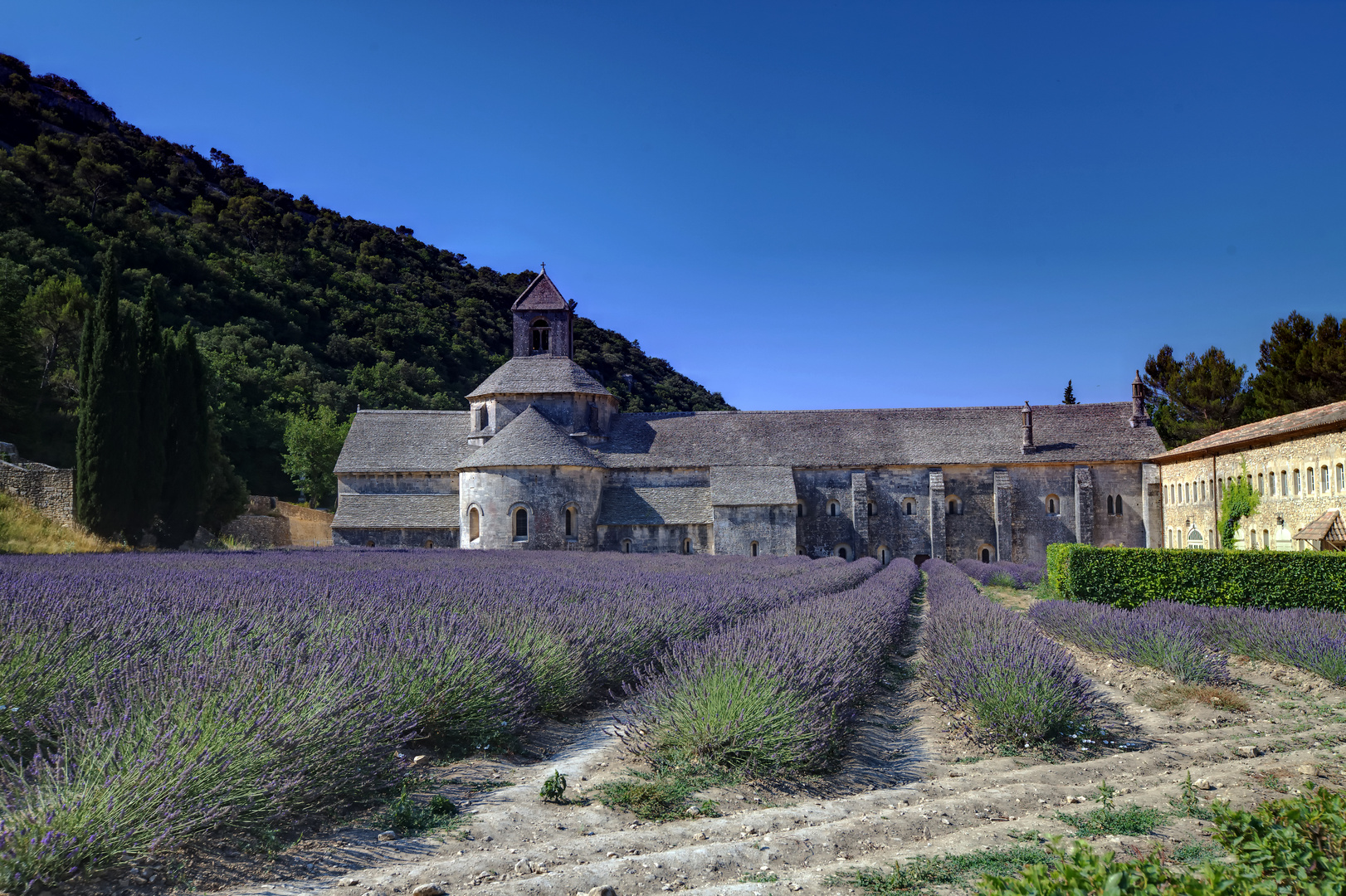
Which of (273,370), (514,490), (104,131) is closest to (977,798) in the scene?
(514,490)

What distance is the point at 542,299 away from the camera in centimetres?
3716

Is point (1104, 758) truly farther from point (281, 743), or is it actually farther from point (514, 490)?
point (514, 490)

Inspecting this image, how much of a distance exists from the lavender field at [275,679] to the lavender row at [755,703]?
5cm

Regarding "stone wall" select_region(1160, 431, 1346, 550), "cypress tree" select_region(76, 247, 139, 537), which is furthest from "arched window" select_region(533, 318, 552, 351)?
"stone wall" select_region(1160, 431, 1346, 550)

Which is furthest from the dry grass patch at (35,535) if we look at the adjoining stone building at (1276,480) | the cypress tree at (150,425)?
the adjoining stone building at (1276,480)

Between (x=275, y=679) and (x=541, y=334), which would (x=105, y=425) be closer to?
(x=541, y=334)

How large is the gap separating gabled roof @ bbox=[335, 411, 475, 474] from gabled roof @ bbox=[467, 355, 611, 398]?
7.20 feet

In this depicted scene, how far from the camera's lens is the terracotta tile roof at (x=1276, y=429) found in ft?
61.4

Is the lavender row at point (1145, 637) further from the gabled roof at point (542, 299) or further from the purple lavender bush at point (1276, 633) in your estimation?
the gabled roof at point (542, 299)

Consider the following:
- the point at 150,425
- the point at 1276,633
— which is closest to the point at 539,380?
the point at 150,425

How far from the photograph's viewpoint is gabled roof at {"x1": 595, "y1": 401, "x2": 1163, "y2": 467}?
1287 inches

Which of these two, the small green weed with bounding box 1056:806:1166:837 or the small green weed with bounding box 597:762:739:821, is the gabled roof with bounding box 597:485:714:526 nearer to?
the small green weed with bounding box 597:762:739:821

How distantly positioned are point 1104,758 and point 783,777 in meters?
2.71

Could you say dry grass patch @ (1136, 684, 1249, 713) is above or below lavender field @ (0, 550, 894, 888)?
below
